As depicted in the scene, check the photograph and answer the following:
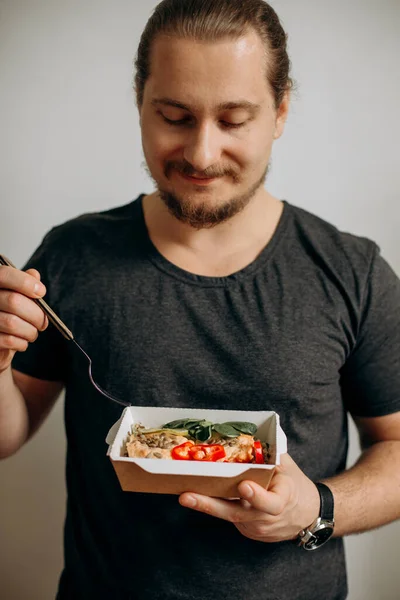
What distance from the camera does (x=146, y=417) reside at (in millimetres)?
912

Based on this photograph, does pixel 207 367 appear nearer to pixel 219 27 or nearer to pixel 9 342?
pixel 9 342

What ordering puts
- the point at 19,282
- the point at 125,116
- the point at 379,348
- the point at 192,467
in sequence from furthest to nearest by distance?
the point at 125,116 → the point at 379,348 → the point at 19,282 → the point at 192,467

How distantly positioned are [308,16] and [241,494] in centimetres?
113

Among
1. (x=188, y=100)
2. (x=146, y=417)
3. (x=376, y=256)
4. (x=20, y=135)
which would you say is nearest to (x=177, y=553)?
(x=146, y=417)

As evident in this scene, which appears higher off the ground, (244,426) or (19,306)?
(19,306)

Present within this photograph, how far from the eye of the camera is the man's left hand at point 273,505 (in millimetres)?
782

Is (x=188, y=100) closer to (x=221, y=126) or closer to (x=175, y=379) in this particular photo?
(x=221, y=126)

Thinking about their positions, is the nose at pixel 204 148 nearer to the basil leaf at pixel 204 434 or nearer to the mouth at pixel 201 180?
the mouth at pixel 201 180

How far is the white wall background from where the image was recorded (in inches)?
52.1

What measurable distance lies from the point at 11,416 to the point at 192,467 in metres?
0.47

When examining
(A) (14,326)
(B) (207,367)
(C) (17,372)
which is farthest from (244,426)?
(C) (17,372)

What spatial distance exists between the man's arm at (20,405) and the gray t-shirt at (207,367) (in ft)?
0.11

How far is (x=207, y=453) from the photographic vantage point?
0.80 meters

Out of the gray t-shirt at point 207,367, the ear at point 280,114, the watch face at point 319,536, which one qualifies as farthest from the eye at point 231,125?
the watch face at point 319,536
